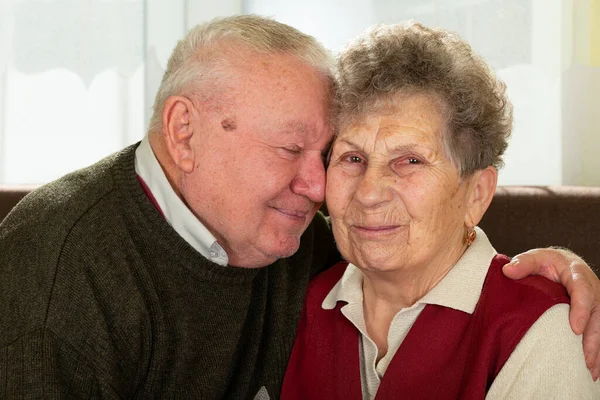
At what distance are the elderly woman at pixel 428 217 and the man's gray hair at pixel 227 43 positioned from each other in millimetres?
78

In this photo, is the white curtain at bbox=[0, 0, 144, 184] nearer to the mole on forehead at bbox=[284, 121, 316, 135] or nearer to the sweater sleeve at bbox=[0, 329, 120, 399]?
the mole on forehead at bbox=[284, 121, 316, 135]

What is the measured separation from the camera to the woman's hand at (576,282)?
143 cm

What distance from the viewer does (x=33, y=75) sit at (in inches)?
147

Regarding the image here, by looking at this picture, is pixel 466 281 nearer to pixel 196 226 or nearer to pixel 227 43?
pixel 196 226

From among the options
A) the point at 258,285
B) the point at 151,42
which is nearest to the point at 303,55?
the point at 258,285

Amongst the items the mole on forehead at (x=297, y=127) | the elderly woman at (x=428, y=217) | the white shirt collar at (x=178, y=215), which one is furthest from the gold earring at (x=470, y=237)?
the white shirt collar at (x=178, y=215)

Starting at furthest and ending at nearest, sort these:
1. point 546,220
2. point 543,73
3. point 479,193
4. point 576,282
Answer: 1. point 543,73
2. point 546,220
3. point 479,193
4. point 576,282

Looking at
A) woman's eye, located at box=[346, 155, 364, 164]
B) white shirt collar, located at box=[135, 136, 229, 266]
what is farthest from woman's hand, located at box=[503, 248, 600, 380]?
white shirt collar, located at box=[135, 136, 229, 266]

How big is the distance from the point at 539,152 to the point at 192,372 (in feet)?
5.44

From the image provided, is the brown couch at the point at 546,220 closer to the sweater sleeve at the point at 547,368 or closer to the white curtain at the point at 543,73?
the white curtain at the point at 543,73

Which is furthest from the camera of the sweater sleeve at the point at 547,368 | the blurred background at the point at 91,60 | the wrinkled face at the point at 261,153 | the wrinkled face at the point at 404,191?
the blurred background at the point at 91,60

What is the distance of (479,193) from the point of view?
1654mm

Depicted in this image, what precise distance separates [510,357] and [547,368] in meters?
0.07

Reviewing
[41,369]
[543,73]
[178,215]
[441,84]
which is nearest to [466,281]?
[441,84]
